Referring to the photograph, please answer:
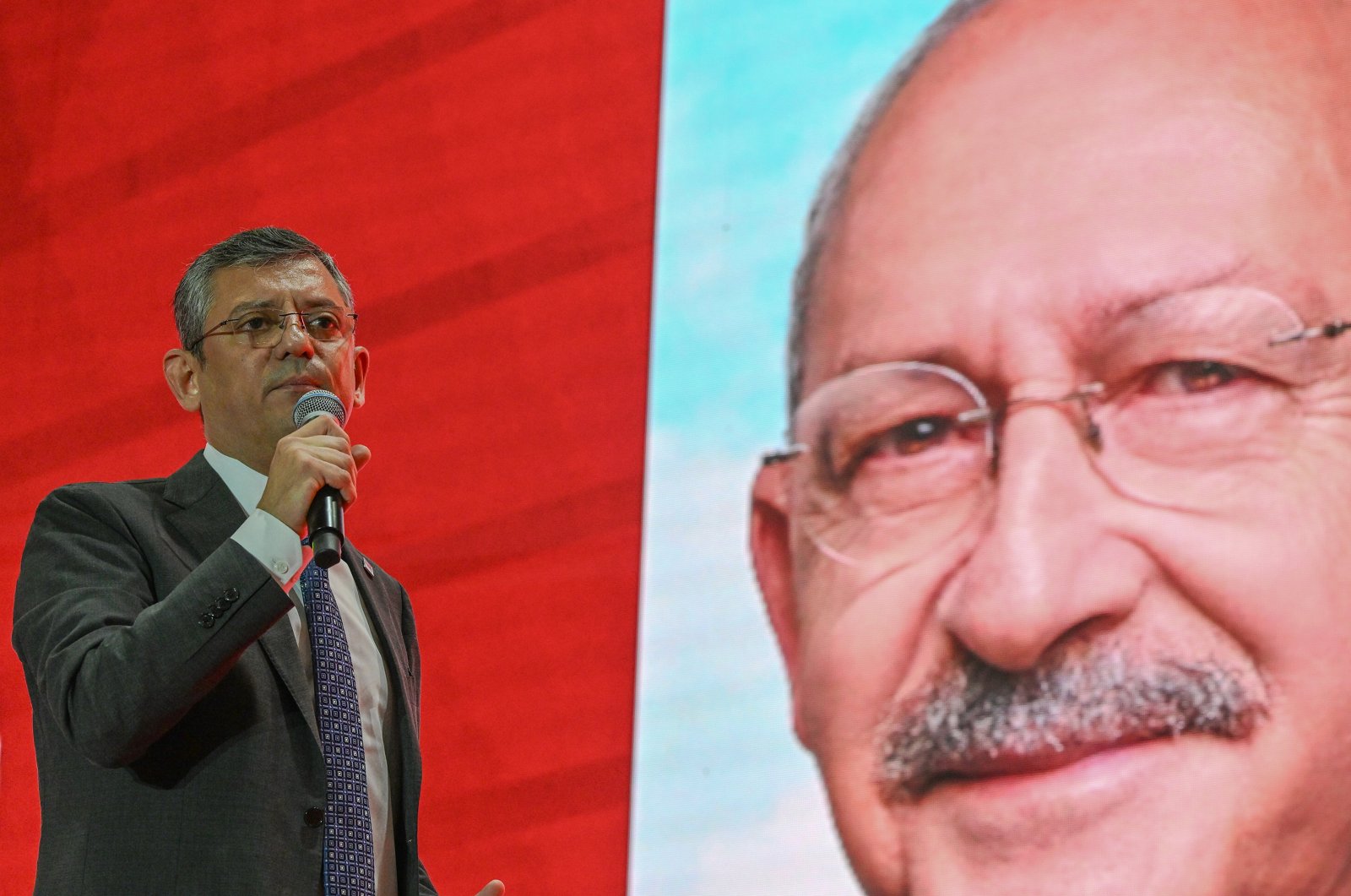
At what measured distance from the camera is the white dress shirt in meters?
1.69

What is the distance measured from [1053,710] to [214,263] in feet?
4.03

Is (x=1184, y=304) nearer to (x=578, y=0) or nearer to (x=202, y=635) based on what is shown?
(x=202, y=635)

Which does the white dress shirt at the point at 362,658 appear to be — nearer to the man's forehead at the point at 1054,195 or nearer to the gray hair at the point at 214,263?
the gray hair at the point at 214,263

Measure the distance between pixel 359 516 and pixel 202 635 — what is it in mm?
1575

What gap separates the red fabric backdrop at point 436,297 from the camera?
2.73 meters

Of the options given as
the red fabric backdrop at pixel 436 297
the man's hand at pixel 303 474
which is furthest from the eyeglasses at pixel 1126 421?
the man's hand at pixel 303 474

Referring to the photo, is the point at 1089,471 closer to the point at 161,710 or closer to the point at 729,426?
the point at 729,426

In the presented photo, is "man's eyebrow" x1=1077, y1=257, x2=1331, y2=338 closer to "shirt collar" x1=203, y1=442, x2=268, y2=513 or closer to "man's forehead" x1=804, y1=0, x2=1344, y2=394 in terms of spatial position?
"man's forehead" x1=804, y1=0, x2=1344, y2=394

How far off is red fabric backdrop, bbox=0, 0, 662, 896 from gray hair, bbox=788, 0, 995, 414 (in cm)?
49

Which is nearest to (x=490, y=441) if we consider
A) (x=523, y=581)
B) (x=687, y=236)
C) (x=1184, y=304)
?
(x=523, y=581)

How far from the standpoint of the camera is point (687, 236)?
2.58 metres

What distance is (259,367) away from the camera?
1820 millimetres

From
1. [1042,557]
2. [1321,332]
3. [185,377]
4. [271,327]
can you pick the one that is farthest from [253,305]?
[1321,332]

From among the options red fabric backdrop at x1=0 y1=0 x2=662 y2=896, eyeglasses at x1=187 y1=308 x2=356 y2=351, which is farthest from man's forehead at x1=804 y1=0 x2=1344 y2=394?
eyeglasses at x1=187 y1=308 x2=356 y2=351
